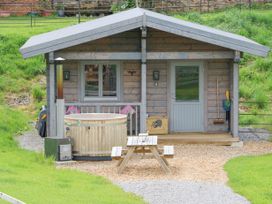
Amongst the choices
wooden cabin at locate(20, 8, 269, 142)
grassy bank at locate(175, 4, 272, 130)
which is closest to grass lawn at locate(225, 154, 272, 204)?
wooden cabin at locate(20, 8, 269, 142)

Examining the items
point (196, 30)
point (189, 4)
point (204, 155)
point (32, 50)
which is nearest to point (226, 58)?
point (196, 30)

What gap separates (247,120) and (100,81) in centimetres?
633

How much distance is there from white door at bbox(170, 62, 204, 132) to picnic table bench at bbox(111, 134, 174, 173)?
200 inches

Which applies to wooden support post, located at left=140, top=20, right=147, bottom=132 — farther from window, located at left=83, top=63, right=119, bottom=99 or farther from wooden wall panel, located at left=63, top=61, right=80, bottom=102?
wooden wall panel, located at left=63, top=61, right=80, bottom=102

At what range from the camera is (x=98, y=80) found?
21516 millimetres

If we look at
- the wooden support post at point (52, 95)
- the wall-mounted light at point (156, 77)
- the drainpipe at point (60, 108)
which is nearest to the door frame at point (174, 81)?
the wall-mounted light at point (156, 77)

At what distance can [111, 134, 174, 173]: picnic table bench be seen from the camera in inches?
632

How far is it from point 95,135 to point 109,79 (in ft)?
13.2

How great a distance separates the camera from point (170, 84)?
70.9ft

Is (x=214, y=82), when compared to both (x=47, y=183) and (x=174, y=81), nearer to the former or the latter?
(x=174, y=81)

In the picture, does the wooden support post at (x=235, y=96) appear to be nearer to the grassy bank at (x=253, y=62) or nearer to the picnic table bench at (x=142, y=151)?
the grassy bank at (x=253, y=62)

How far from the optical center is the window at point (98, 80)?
2152 cm

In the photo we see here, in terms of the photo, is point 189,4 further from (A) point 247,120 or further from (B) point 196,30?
(B) point 196,30

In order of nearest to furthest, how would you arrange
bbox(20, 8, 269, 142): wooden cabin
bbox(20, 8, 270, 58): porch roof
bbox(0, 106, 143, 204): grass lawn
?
bbox(0, 106, 143, 204): grass lawn → bbox(20, 8, 270, 58): porch roof → bbox(20, 8, 269, 142): wooden cabin
